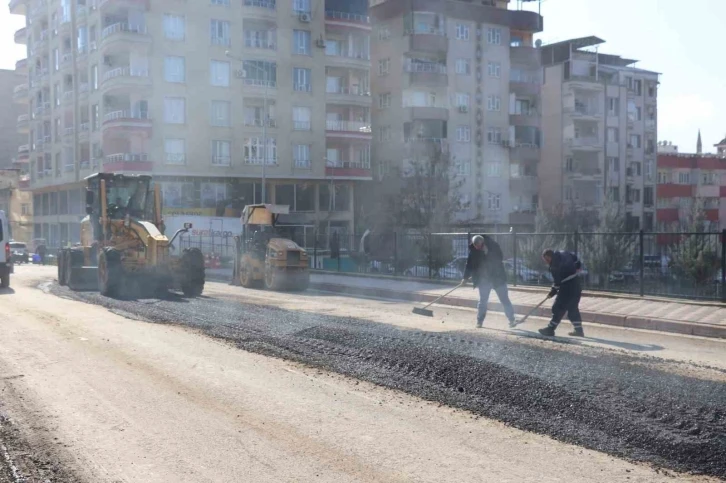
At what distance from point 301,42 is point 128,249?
3197 cm

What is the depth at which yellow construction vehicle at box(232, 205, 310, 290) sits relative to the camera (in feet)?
70.1

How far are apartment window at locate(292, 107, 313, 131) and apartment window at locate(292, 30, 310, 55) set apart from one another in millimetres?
3702

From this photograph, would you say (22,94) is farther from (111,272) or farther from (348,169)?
(111,272)

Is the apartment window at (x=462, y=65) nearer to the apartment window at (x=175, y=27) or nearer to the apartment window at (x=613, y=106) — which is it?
the apartment window at (x=613, y=106)

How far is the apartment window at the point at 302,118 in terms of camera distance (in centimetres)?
4850

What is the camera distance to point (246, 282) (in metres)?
22.6

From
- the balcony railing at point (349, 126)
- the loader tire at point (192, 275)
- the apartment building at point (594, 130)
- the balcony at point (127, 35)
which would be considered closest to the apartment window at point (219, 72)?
the balcony at point (127, 35)

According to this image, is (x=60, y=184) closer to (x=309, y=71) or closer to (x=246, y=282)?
(x=309, y=71)

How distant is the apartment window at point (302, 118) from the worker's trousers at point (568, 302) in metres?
37.9

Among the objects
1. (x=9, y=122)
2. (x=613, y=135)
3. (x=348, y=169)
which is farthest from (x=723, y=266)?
(x=9, y=122)

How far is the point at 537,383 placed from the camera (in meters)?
7.68

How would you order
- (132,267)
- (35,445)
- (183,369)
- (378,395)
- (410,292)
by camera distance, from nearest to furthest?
(35,445) → (378,395) → (183,369) → (132,267) → (410,292)

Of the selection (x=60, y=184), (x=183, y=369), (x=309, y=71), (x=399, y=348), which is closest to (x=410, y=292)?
(x=399, y=348)

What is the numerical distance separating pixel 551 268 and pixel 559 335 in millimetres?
1074
